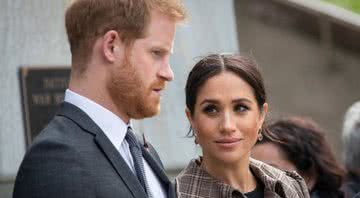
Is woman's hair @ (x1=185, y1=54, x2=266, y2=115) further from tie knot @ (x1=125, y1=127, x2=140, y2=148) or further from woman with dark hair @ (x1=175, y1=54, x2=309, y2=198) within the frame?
tie knot @ (x1=125, y1=127, x2=140, y2=148)

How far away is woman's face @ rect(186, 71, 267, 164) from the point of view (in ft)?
13.2

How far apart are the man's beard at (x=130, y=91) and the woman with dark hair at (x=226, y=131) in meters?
0.37

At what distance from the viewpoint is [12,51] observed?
592cm

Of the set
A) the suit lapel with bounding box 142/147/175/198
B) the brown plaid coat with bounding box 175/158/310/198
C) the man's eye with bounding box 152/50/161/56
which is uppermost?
the man's eye with bounding box 152/50/161/56

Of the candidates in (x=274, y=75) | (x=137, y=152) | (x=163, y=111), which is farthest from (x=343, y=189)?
(x=274, y=75)

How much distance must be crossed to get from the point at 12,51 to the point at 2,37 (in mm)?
98

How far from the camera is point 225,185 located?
4.02 meters

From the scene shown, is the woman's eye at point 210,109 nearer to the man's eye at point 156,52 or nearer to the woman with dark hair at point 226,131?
the woman with dark hair at point 226,131

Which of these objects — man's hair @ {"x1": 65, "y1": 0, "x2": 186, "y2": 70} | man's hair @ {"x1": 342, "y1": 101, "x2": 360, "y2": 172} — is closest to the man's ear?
man's hair @ {"x1": 65, "y1": 0, "x2": 186, "y2": 70}

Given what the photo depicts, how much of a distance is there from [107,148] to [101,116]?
13cm

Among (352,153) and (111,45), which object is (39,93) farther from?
(111,45)

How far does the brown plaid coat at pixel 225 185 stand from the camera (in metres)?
4.02

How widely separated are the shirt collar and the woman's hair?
0.46 meters

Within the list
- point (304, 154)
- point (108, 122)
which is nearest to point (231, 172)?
point (108, 122)
